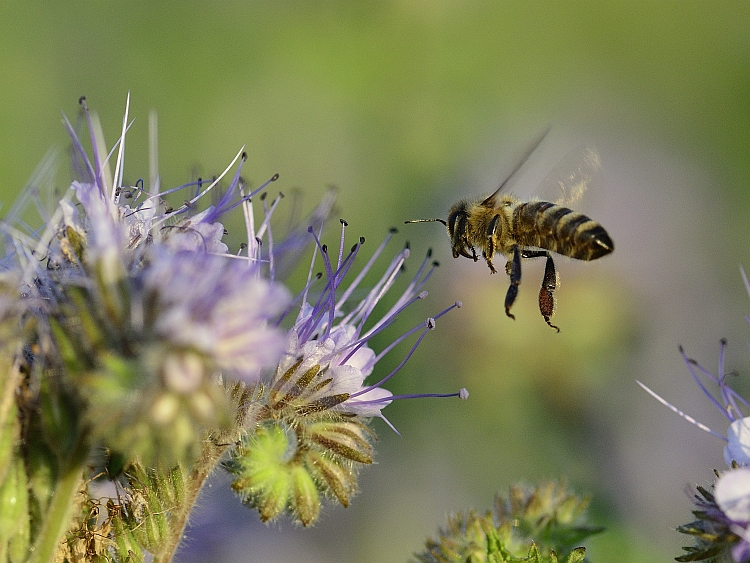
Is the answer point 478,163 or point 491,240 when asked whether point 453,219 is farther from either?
point 478,163

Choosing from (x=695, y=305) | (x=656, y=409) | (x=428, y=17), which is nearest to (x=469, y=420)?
(x=656, y=409)

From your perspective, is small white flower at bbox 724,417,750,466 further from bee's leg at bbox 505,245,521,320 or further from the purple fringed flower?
bee's leg at bbox 505,245,521,320

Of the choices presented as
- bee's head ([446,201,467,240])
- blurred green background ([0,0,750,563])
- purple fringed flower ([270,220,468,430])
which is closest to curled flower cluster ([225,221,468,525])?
purple fringed flower ([270,220,468,430])

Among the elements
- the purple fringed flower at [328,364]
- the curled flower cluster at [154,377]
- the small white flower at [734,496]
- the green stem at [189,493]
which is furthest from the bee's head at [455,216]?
the small white flower at [734,496]

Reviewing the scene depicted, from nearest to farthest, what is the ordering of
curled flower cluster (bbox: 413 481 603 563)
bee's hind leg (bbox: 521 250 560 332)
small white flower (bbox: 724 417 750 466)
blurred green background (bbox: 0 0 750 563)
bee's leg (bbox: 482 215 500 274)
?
small white flower (bbox: 724 417 750 466) < curled flower cluster (bbox: 413 481 603 563) < bee's hind leg (bbox: 521 250 560 332) < bee's leg (bbox: 482 215 500 274) < blurred green background (bbox: 0 0 750 563)

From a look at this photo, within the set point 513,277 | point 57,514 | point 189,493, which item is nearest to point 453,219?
point 513,277

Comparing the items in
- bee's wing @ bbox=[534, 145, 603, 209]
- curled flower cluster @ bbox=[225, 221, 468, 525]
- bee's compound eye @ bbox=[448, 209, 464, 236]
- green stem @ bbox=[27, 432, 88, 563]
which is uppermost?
bee's wing @ bbox=[534, 145, 603, 209]

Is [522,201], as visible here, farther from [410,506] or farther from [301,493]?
[410,506]

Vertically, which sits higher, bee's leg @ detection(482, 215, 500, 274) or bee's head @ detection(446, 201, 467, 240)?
bee's head @ detection(446, 201, 467, 240)
